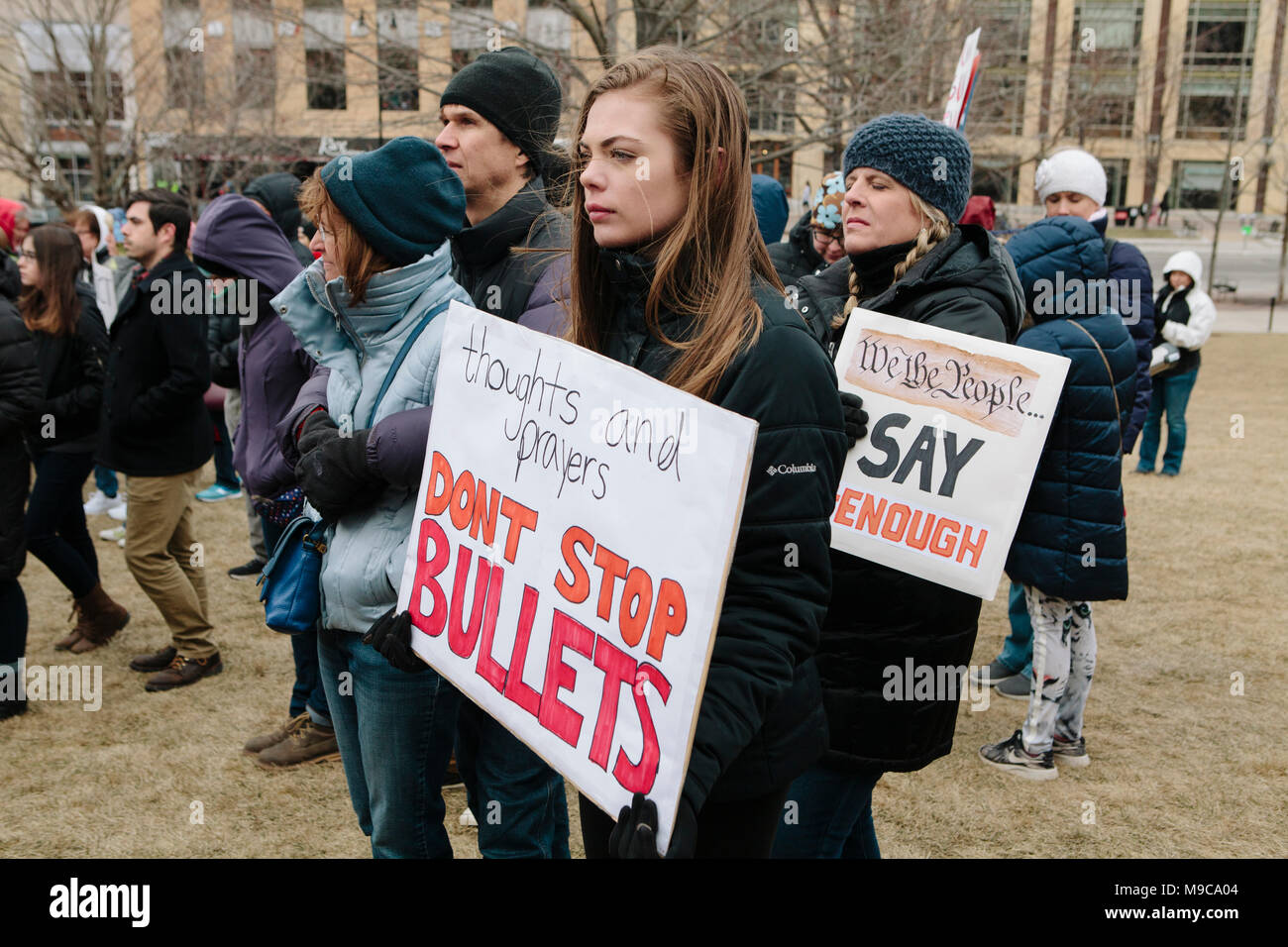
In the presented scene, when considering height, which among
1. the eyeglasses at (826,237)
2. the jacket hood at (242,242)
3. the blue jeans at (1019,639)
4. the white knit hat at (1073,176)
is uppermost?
the white knit hat at (1073,176)

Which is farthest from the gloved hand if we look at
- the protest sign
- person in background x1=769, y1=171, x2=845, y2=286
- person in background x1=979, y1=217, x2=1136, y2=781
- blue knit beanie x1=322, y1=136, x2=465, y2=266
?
the protest sign

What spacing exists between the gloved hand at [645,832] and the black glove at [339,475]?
39.6 inches

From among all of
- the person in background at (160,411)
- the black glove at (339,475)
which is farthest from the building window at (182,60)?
the black glove at (339,475)

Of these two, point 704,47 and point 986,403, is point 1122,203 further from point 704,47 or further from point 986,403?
point 986,403

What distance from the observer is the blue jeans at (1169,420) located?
940cm

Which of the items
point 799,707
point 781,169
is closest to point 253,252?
point 799,707

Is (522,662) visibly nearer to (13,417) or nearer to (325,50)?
(13,417)

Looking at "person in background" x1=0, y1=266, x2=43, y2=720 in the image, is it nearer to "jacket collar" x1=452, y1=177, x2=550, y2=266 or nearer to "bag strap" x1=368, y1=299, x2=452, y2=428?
"jacket collar" x1=452, y1=177, x2=550, y2=266

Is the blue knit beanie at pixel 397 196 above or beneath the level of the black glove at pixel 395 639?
above

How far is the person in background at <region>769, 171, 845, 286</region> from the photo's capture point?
4539 mm

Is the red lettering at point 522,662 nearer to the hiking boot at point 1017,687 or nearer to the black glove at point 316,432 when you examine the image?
the black glove at point 316,432

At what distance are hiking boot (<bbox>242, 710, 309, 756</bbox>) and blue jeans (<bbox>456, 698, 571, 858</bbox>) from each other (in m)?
1.90

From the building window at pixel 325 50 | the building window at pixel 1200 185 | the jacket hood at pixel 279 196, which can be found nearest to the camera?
the jacket hood at pixel 279 196

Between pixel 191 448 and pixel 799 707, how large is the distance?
3841 mm
